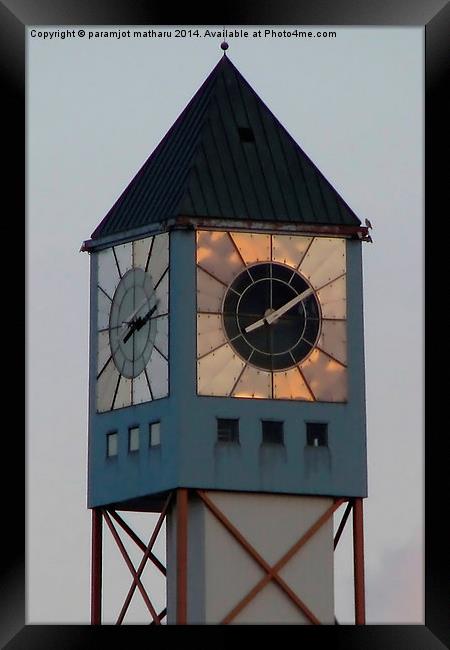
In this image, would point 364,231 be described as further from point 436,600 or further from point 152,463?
point 436,600

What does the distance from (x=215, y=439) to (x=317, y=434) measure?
241cm

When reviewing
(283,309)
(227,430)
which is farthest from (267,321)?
(227,430)

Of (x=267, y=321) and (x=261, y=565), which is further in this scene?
(x=267, y=321)

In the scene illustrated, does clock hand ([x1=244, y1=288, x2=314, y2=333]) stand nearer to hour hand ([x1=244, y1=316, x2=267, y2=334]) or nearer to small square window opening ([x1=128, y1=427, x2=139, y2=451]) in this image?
hour hand ([x1=244, y1=316, x2=267, y2=334])

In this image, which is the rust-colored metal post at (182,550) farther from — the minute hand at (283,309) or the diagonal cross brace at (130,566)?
the minute hand at (283,309)

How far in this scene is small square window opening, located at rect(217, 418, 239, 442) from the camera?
79.6 m

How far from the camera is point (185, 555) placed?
3110 inches

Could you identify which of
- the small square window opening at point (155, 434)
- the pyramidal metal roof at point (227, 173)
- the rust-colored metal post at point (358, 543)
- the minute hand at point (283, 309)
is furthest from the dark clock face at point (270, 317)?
the rust-colored metal post at point (358, 543)

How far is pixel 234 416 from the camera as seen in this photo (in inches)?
3135

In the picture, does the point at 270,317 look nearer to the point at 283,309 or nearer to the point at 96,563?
the point at 283,309

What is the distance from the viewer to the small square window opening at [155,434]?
79875mm

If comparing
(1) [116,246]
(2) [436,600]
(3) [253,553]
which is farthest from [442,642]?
(1) [116,246]

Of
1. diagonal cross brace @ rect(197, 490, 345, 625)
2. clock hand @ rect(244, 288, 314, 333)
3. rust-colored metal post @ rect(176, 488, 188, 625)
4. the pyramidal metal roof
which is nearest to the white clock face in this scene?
the pyramidal metal roof

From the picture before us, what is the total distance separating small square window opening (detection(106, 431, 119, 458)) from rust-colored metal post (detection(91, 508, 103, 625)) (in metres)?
1.25
